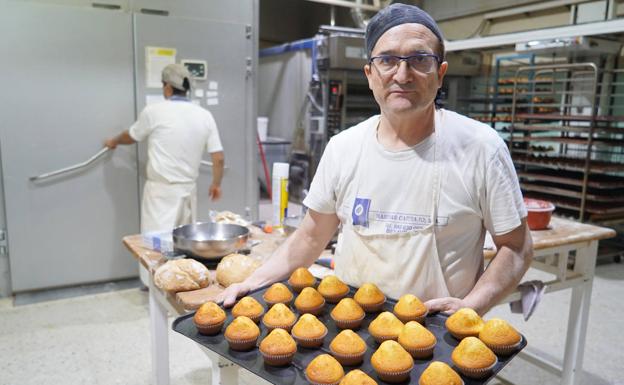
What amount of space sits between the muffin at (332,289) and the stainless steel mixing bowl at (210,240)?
511 mm

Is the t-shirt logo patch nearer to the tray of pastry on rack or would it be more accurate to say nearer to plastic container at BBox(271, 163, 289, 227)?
the tray of pastry on rack

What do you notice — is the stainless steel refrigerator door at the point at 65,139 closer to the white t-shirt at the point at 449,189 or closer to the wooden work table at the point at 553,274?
the wooden work table at the point at 553,274

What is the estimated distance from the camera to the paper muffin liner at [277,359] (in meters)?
1.02

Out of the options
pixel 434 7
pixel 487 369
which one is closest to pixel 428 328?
pixel 487 369

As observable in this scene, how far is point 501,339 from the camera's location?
104 centimetres

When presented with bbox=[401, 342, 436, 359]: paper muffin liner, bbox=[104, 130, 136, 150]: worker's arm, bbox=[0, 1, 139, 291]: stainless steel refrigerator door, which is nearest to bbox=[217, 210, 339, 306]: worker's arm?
bbox=[401, 342, 436, 359]: paper muffin liner

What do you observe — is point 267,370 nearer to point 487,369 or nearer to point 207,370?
point 487,369

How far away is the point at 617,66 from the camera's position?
5.02 metres

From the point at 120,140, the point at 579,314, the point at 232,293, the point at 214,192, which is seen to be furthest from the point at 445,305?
the point at 120,140

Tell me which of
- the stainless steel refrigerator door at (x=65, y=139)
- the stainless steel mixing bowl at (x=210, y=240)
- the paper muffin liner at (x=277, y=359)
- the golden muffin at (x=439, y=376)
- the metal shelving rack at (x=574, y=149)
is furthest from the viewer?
the metal shelving rack at (x=574, y=149)

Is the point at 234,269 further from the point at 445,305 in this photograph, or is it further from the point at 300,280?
the point at 445,305

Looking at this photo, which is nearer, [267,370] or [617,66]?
[267,370]

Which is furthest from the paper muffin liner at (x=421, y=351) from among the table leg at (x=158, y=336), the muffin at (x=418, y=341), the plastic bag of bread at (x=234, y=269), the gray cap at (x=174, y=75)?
the gray cap at (x=174, y=75)

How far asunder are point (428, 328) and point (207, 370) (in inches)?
68.5
